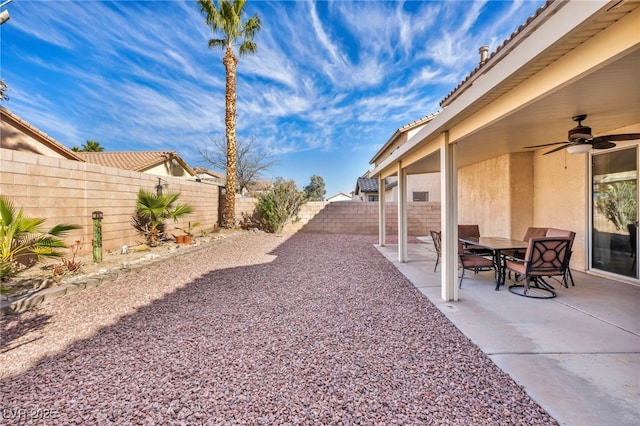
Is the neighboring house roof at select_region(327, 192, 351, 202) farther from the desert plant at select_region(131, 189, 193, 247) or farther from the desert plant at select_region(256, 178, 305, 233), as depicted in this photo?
the desert plant at select_region(131, 189, 193, 247)

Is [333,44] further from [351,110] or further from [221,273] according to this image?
[221,273]

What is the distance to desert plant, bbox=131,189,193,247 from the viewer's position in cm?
827

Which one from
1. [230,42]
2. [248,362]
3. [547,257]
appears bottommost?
[248,362]

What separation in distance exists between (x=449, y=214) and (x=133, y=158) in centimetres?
2093

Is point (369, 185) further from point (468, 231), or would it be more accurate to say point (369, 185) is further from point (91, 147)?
point (91, 147)

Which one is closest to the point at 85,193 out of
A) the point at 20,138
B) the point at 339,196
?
the point at 20,138

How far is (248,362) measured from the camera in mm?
2713

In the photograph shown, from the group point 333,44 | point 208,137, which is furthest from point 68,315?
point 208,137

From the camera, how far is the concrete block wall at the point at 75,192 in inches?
214

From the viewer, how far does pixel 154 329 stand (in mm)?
3467

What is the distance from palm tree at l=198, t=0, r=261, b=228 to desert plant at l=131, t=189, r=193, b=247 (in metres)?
Answer: 4.45

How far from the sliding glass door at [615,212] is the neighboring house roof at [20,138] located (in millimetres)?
16491

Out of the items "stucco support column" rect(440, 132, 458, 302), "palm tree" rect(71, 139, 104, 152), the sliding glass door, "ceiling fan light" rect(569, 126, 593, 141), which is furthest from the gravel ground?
"palm tree" rect(71, 139, 104, 152)

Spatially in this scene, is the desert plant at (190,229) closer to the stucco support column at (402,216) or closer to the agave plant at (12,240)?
the agave plant at (12,240)
